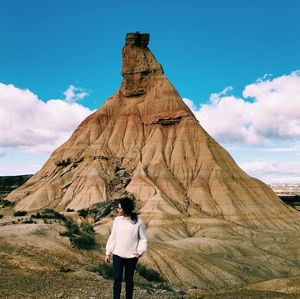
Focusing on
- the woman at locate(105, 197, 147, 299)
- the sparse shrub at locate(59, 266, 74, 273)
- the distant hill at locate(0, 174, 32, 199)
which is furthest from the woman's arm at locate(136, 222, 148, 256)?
the distant hill at locate(0, 174, 32, 199)

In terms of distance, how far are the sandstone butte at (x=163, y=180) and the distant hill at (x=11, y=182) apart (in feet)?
57.9

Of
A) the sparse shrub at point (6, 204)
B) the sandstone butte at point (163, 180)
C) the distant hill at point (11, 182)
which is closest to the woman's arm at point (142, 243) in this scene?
the sandstone butte at point (163, 180)

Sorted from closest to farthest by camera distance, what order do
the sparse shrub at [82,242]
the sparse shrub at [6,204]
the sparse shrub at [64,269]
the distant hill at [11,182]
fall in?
the sparse shrub at [64,269]
the sparse shrub at [82,242]
the sparse shrub at [6,204]
the distant hill at [11,182]

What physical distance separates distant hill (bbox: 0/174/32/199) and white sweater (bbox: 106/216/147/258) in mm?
102205

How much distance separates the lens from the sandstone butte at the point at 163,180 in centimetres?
6250

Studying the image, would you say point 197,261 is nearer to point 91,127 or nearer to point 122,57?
point 91,127

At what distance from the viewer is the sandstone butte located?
6250 centimetres

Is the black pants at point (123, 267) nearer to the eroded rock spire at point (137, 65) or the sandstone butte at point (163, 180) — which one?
the sandstone butte at point (163, 180)

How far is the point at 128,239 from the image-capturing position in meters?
9.30

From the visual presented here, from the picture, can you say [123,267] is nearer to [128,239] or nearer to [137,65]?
[128,239]

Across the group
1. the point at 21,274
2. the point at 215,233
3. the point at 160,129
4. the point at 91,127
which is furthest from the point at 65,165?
the point at 21,274

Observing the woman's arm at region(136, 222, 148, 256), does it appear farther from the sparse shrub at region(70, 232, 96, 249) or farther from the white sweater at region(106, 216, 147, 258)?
the sparse shrub at region(70, 232, 96, 249)

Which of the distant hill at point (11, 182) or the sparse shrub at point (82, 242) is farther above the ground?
the distant hill at point (11, 182)

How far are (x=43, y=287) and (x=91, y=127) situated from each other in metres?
81.7
